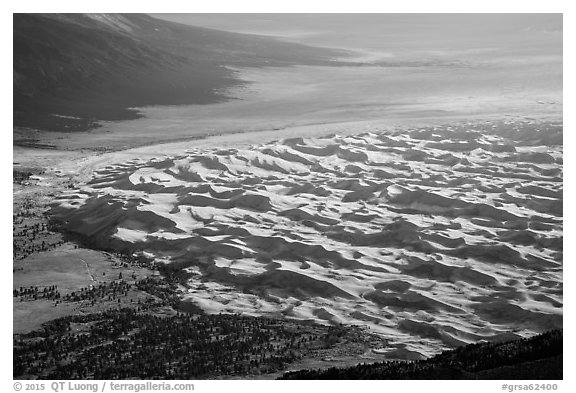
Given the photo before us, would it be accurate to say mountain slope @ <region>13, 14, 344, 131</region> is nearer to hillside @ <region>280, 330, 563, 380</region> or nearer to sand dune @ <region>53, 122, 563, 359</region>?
sand dune @ <region>53, 122, 563, 359</region>

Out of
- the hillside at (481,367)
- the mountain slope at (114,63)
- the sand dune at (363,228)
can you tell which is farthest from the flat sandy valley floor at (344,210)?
the mountain slope at (114,63)

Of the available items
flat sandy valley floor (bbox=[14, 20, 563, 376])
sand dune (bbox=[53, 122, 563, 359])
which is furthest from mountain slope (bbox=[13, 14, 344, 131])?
sand dune (bbox=[53, 122, 563, 359])

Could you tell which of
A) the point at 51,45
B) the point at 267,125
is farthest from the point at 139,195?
the point at 51,45

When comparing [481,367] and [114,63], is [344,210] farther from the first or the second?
[114,63]

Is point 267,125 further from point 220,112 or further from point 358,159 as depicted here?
point 358,159

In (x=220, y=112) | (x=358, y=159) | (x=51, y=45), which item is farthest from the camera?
(x=51, y=45)

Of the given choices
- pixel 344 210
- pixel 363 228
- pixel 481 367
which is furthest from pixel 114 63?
pixel 481 367

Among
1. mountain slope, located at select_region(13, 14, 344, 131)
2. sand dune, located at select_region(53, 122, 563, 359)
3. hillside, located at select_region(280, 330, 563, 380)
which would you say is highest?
mountain slope, located at select_region(13, 14, 344, 131)
